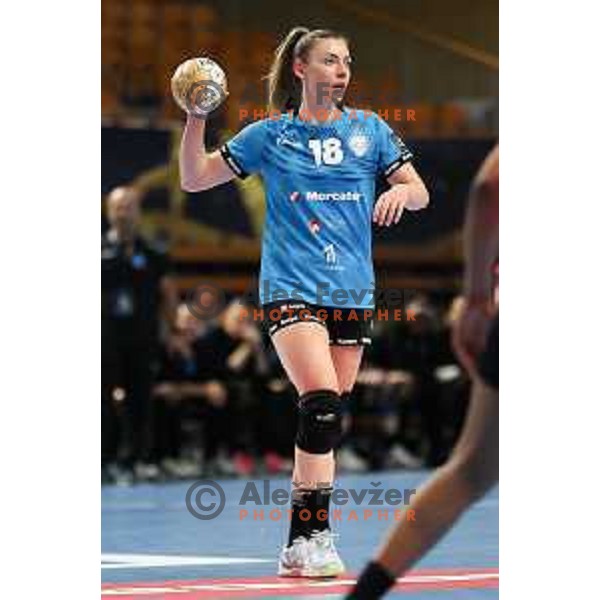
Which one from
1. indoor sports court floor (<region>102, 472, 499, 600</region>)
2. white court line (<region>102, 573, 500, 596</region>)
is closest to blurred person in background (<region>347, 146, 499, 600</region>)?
indoor sports court floor (<region>102, 472, 499, 600</region>)

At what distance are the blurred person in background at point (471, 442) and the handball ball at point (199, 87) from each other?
101cm

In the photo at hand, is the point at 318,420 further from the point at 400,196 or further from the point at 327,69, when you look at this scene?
the point at 327,69

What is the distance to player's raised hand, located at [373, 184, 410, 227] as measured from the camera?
17.8ft

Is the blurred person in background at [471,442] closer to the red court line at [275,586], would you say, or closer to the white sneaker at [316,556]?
the red court line at [275,586]

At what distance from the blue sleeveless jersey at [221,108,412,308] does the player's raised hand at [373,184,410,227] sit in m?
0.08

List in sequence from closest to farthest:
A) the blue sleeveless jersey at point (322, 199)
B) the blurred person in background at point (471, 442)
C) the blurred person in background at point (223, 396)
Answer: the blurred person in background at point (471, 442)
the blue sleeveless jersey at point (322, 199)
the blurred person in background at point (223, 396)

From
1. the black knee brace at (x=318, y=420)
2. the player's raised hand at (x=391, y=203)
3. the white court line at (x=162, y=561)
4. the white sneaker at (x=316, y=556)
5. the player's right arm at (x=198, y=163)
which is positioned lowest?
the white court line at (x=162, y=561)

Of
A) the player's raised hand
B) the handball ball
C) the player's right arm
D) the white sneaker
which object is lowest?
the white sneaker

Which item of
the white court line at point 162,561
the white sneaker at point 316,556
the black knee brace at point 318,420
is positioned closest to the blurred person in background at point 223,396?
the white court line at point 162,561

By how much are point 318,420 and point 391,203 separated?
2.38 feet

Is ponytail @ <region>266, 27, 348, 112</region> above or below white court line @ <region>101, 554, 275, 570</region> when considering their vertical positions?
above

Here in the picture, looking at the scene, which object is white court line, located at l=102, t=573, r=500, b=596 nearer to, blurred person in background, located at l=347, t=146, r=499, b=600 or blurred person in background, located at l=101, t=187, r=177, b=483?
blurred person in background, located at l=347, t=146, r=499, b=600

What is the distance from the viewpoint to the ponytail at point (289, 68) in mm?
5508
